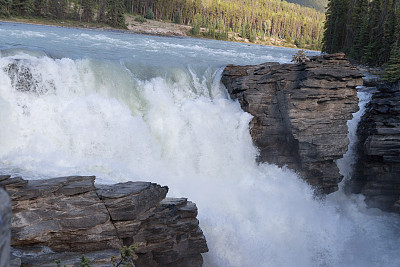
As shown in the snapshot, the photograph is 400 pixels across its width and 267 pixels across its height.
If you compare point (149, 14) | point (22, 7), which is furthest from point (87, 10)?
point (149, 14)

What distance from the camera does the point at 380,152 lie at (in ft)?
50.1

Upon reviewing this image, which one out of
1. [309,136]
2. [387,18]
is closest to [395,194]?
[309,136]

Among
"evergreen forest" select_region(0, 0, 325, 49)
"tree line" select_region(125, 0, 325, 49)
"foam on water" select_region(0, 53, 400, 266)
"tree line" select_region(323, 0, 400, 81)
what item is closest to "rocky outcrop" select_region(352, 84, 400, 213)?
"foam on water" select_region(0, 53, 400, 266)

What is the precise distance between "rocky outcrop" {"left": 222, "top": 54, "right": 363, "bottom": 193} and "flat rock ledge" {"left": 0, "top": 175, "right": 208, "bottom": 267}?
8.12 metres

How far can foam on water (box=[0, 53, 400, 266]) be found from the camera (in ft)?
37.9

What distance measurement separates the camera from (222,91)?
1814 centimetres

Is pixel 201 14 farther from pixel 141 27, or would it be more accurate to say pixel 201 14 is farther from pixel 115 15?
pixel 115 15

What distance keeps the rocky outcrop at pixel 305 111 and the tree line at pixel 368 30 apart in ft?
39.0

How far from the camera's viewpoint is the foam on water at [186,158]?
11.6 metres

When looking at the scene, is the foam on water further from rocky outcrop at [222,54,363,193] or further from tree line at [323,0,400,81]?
tree line at [323,0,400,81]

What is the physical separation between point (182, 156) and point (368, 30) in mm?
34416

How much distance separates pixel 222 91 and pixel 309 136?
205 inches

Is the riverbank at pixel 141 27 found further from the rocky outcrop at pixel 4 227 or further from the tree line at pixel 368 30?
the rocky outcrop at pixel 4 227

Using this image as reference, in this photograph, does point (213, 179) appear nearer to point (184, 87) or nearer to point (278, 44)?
point (184, 87)
